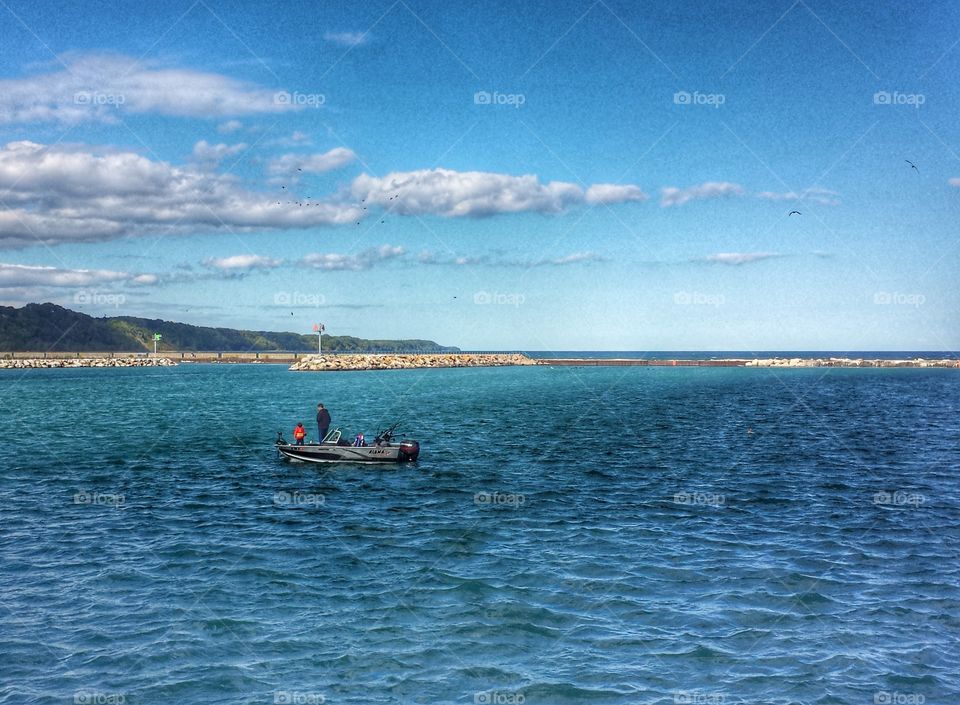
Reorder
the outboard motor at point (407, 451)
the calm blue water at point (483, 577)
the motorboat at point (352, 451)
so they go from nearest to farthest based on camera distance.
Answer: the calm blue water at point (483, 577)
the motorboat at point (352, 451)
the outboard motor at point (407, 451)

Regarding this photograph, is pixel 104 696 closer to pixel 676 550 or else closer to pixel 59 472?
pixel 676 550

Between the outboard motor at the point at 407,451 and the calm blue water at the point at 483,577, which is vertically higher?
the outboard motor at the point at 407,451

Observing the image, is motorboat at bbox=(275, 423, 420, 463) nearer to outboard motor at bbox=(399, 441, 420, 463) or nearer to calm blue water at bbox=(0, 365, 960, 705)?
outboard motor at bbox=(399, 441, 420, 463)

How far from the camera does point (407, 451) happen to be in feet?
122

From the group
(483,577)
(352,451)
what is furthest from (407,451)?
(483,577)

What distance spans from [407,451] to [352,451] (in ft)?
9.12

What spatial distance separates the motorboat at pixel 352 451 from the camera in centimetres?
3675

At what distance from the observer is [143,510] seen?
89.1 feet

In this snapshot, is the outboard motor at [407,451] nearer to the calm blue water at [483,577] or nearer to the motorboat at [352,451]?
the motorboat at [352,451]

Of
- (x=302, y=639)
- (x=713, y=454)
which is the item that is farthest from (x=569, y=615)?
(x=713, y=454)

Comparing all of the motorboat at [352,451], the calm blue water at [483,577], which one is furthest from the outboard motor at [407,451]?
the calm blue water at [483,577]

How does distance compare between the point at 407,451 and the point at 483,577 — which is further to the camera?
the point at 407,451

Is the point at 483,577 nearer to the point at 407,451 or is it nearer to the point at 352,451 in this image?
the point at 407,451

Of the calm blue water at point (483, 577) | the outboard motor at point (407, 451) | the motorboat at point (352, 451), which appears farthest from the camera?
the outboard motor at point (407, 451)
